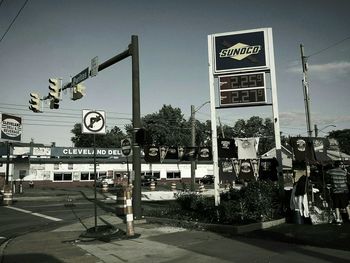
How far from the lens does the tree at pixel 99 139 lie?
9919cm

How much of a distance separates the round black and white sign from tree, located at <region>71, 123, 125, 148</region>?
8636 centimetres

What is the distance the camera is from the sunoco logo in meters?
13.5

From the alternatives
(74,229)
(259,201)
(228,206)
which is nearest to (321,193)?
(259,201)

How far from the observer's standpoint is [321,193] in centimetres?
1254

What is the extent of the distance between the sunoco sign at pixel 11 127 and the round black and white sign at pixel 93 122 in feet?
52.4

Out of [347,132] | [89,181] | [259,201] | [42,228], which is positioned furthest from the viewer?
[347,132]

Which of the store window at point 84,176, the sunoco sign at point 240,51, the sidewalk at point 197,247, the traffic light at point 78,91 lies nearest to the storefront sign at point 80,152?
the store window at point 84,176

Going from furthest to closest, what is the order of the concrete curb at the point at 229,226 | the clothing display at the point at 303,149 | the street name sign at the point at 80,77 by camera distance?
the street name sign at the point at 80,77
the clothing display at the point at 303,149
the concrete curb at the point at 229,226

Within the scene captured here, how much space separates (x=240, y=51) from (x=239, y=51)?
0.11 ft

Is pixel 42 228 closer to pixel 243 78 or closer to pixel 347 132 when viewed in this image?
pixel 243 78

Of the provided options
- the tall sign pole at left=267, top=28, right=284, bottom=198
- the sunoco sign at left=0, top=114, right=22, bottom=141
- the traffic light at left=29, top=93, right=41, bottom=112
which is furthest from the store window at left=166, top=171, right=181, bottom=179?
the tall sign pole at left=267, top=28, right=284, bottom=198

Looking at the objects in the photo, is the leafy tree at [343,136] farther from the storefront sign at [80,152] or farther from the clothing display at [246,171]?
the clothing display at [246,171]

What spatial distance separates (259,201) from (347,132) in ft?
381

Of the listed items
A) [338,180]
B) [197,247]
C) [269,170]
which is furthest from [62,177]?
[197,247]
